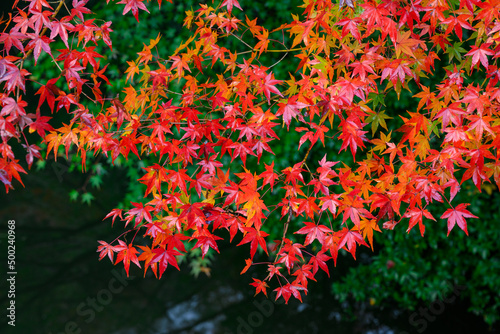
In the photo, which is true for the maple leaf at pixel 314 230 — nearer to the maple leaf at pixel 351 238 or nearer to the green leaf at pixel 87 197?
the maple leaf at pixel 351 238

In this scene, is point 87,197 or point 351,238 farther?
point 87,197

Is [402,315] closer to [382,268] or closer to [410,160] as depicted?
[382,268]

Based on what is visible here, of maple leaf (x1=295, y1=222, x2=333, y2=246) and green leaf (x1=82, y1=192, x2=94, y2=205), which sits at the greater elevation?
maple leaf (x1=295, y1=222, x2=333, y2=246)

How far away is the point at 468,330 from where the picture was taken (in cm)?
399

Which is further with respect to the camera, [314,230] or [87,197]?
[87,197]

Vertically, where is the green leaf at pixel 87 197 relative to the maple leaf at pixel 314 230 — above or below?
below

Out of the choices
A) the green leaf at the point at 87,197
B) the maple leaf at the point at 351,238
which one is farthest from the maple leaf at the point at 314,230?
the green leaf at the point at 87,197

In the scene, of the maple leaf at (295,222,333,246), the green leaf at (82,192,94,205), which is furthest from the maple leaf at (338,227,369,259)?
the green leaf at (82,192,94,205)

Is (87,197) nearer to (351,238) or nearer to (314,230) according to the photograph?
(314,230)

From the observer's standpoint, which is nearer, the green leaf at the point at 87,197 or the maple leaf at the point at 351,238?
the maple leaf at the point at 351,238

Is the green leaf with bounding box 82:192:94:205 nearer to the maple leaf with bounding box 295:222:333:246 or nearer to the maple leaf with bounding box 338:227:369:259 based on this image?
the maple leaf with bounding box 295:222:333:246

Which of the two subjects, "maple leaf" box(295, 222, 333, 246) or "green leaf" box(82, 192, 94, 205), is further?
"green leaf" box(82, 192, 94, 205)

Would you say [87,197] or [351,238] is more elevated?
[351,238]

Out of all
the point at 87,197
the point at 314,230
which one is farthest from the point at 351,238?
the point at 87,197
